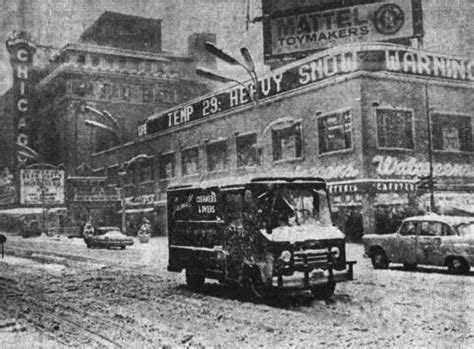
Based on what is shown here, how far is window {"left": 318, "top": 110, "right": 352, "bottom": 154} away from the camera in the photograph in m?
16.7

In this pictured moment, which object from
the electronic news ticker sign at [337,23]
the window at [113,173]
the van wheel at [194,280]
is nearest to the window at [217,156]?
the window at [113,173]

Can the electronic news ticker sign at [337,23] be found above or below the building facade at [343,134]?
above

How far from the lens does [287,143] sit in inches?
749

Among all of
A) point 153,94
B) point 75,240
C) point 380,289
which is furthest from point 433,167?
point 75,240

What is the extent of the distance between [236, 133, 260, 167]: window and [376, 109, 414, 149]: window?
461cm

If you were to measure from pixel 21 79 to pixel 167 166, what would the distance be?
799cm

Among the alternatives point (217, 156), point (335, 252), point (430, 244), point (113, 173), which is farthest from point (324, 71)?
point (335, 252)

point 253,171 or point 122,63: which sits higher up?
point 122,63

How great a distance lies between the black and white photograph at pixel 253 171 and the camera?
757cm

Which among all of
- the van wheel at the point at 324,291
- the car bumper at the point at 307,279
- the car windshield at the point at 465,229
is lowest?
the van wheel at the point at 324,291

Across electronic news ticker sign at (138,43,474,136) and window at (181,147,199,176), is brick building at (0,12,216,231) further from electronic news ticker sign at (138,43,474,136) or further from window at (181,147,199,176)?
window at (181,147,199,176)

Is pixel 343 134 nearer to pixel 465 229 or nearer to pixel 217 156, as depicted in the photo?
pixel 217 156

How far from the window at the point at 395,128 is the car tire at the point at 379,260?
2.82m

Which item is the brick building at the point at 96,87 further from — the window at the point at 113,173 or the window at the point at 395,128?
the window at the point at 395,128
